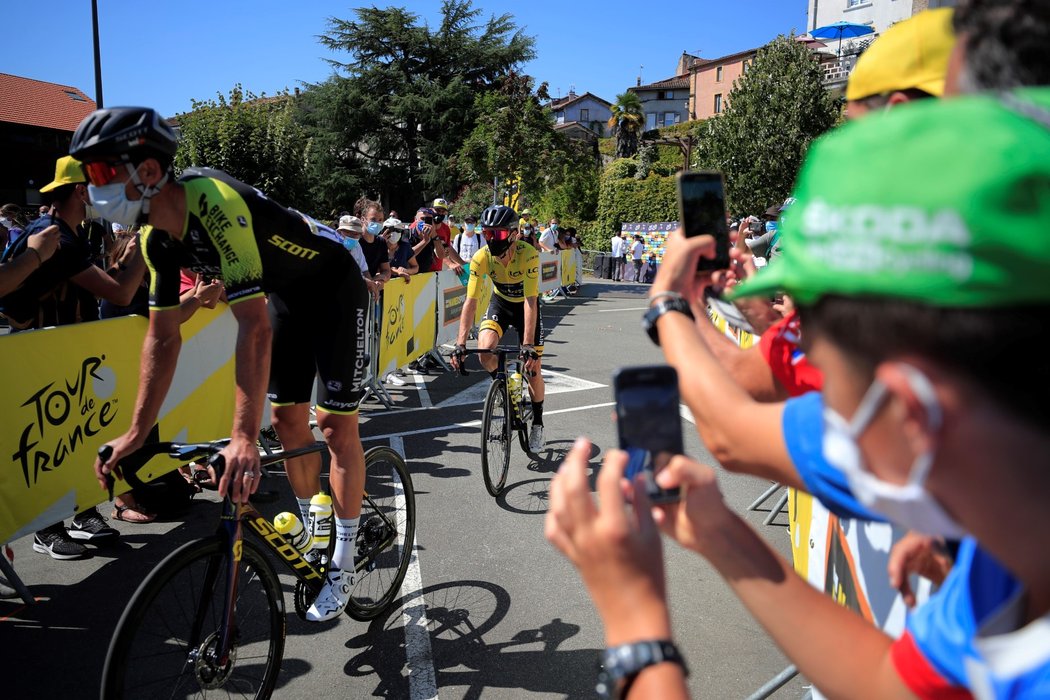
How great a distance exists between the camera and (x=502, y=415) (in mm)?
5938

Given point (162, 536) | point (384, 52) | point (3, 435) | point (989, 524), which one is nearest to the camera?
point (989, 524)

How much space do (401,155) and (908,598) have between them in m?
52.8

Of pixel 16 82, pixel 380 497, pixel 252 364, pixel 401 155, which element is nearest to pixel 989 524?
pixel 252 364

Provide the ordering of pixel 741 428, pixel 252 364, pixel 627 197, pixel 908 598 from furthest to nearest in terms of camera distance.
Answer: pixel 627 197
pixel 252 364
pixel 908 598
pixel 741 428

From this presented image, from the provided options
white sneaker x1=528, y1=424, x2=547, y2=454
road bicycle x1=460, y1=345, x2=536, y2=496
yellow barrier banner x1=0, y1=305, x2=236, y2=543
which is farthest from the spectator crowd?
white sneaker x1=528, y1=424, x2=547, y2=454

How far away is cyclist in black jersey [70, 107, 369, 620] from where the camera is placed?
2633 mm

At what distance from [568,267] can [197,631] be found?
2096cm

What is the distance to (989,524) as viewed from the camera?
736 millimetres

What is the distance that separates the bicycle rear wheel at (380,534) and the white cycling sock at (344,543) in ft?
0.46

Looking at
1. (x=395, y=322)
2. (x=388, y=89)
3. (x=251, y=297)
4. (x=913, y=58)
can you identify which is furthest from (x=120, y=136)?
(x=388, y=89)

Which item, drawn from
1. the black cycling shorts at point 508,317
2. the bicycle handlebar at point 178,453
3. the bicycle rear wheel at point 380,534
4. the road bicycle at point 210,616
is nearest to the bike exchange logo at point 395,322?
the black cycling shorts at point 508,317

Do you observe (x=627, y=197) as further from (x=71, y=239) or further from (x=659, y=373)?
(x=659, y=373)

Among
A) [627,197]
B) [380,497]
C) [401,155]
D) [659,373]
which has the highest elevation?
[401,155]

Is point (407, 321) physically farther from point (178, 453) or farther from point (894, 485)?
point (894, 485)
